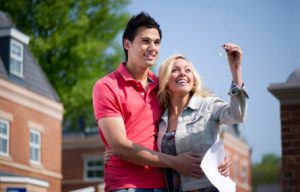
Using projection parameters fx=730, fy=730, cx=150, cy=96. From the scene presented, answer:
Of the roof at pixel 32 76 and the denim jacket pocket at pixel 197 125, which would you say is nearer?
the denim jacket pocket at pixel 197 125

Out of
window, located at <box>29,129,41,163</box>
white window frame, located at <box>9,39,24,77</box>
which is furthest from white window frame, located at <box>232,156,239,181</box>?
white window frame, located at <box>9,39,24,77</box>

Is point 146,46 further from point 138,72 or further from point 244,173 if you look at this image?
point 244,173

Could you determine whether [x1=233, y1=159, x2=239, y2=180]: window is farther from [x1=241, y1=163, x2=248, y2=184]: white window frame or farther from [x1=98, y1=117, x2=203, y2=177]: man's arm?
[x1=98, y1=117, x2=203, y2=177]: man's arm

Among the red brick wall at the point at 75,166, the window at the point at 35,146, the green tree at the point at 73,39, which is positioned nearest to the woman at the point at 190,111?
the window at the point at 35,146

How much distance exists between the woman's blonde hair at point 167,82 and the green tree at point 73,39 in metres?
25.0

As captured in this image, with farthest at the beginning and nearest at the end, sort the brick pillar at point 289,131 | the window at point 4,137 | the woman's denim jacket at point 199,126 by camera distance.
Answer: the window at point 4,137
the brick pillar at point 289,131
the woman's denim jacket at point 199,126

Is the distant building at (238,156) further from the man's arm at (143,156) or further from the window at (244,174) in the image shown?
the man's arm at (143,156)

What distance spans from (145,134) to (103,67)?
26649 millimetres

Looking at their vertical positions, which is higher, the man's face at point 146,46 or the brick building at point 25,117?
the brick building at point 25,117

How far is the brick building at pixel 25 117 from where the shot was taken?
76.5 feet

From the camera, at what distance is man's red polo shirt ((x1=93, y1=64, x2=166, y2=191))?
428 cm

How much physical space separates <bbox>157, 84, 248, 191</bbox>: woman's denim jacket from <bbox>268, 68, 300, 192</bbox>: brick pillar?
426 centimetres

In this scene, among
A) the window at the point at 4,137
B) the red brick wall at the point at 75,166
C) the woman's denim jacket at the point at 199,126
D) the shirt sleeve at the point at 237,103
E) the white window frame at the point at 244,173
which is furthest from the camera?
the white window frame at the point at 244,173

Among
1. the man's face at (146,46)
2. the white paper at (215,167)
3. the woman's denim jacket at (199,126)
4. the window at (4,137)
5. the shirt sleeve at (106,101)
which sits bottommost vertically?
the white paper at (215,167)
